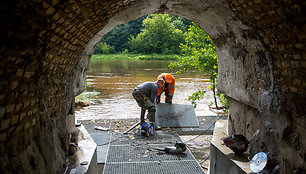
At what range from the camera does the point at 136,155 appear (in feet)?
19.7

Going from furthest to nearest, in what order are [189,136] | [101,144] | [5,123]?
[189,136], [101,144], [5,123]

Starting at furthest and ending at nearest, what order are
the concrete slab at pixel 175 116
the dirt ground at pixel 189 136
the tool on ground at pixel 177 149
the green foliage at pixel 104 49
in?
the green foliage at pixel 104 49 < the concrete slab at pixel 175 116 < the dirt ground at pixel 189 136 < the tool on ground at pixel 177 149

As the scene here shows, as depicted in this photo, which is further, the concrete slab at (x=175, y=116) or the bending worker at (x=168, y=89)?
the bending worker at (x=168, y=89)

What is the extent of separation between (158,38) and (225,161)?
164 ft

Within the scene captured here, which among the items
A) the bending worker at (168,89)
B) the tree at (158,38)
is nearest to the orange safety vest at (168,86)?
the bending worker at (168,89)

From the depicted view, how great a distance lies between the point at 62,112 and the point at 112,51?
51.4m

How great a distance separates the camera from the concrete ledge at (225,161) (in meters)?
3.96

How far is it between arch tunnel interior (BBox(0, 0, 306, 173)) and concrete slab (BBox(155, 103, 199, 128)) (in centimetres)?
334

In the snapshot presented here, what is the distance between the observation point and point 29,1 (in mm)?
1990

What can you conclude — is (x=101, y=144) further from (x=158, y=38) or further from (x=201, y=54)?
(x=158, y=38)

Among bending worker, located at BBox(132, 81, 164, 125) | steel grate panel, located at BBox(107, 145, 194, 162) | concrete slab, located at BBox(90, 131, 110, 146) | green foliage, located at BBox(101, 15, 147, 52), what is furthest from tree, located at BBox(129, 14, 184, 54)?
steel grate panel, located at BBox(107, 145, 194, 162)

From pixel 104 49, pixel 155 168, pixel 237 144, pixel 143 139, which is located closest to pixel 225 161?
pixel 237 144

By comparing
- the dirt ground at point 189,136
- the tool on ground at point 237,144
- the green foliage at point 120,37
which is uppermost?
the green foliage at point 120,37

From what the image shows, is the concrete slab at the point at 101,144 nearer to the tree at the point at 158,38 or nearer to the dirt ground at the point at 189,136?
the dirt ground at the point at 189,136
